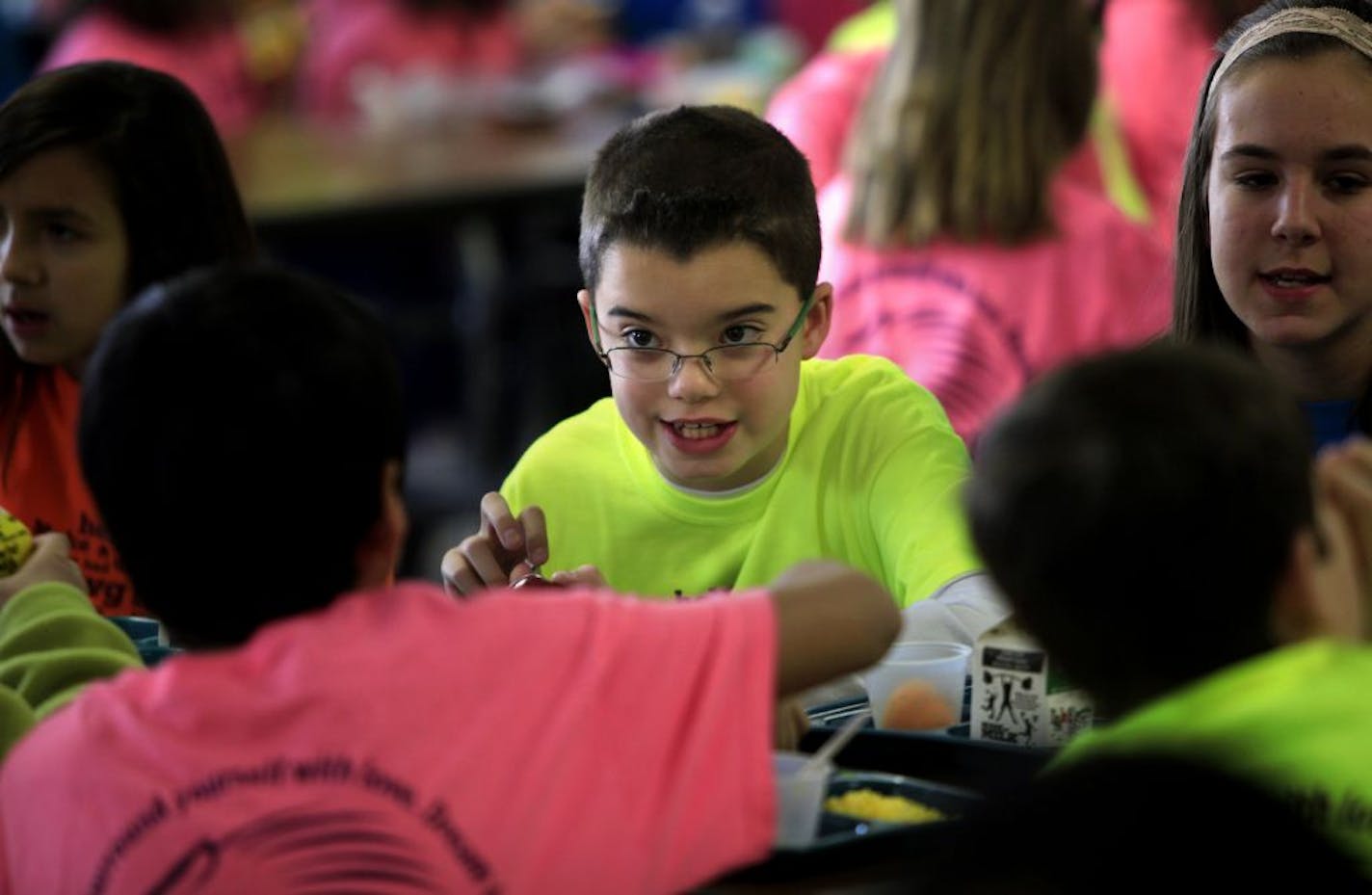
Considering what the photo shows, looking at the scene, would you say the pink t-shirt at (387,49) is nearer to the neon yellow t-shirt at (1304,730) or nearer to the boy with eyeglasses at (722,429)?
the boy with eyeglasses at (722,429)

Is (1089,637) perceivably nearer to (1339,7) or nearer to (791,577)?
→ (791,577)

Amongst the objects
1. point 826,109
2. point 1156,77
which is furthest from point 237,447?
point 1156,77

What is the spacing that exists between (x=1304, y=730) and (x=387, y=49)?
599cm

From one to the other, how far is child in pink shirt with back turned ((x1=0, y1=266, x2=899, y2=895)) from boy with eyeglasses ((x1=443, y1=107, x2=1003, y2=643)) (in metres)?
0.47

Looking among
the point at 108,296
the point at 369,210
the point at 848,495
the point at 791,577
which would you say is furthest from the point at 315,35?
the point at 791,577

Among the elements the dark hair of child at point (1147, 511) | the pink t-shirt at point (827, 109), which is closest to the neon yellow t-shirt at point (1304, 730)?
the dark hair of child at point (1147, 511)

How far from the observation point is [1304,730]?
4.42ft

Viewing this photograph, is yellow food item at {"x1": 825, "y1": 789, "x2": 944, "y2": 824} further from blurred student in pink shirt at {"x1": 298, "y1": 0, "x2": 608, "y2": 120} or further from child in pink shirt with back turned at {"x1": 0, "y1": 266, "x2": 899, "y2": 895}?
blurred student in pink shirt at {"x1": 298, "y1": 0, "x2": 608, "y2": 120}

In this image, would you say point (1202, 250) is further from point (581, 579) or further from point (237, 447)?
point (237, 447)

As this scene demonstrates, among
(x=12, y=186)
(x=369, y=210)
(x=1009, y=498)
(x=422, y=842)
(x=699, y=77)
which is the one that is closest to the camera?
(x=1009, y=498)

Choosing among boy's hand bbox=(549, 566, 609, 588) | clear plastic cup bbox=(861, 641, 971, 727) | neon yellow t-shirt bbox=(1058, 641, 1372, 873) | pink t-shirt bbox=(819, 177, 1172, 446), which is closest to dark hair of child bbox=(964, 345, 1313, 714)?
neon yellow t-shirt bbox=(1058, 641, 1372, 873)

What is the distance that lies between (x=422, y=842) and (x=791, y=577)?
0.41m

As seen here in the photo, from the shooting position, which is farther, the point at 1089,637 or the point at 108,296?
the point at 108,296

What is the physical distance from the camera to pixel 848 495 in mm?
2385
